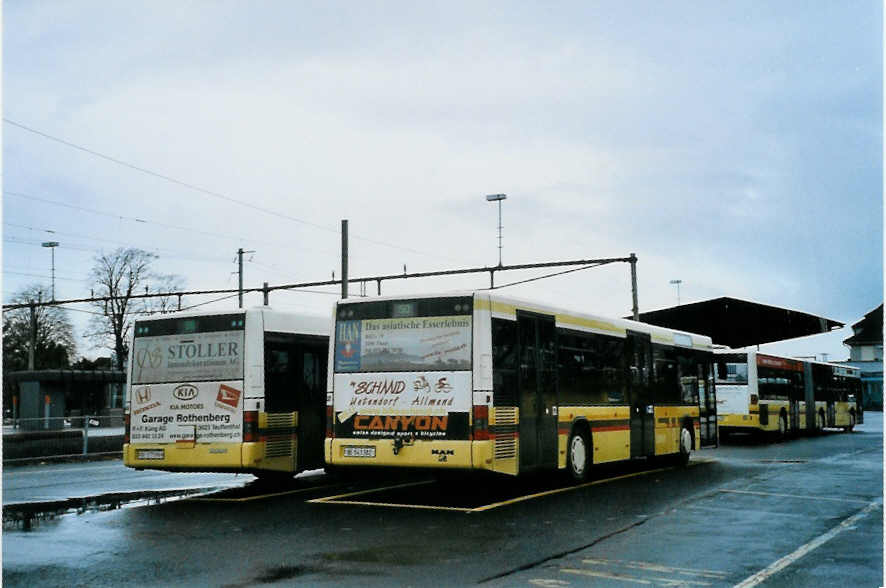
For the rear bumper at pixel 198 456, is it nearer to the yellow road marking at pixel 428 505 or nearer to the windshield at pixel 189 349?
the windshield at pixel 189 349

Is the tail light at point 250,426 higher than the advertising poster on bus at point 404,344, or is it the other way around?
the advertising poster on bus at point 404,344

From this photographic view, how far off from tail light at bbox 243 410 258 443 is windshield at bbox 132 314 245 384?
556 millimetres

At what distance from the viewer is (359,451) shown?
1374 centimetres

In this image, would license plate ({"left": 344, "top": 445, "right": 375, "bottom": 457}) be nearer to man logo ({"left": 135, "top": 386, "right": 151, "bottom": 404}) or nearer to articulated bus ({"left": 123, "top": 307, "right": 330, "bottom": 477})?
articulated bus ({"left": 123, "top": 307, "right": 330, "bottom": 477})

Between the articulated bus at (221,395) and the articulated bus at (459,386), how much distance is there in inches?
51.5

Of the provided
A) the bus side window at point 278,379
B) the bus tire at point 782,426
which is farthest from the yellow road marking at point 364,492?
the bus tire at point 782,426

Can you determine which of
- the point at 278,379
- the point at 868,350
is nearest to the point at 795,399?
the point at 278,379

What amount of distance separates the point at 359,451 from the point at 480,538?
12.4ft

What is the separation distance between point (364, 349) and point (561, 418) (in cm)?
337

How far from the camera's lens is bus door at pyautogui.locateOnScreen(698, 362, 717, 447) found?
75.2 feet

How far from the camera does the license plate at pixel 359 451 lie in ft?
44.8

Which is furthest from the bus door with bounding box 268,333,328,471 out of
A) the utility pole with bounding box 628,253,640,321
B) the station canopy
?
the station canopy

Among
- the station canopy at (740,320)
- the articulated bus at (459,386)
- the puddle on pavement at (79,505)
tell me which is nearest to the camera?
the puddle on pavement at (79,505)

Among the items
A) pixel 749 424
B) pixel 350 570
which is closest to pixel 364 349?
pixel 350 570
